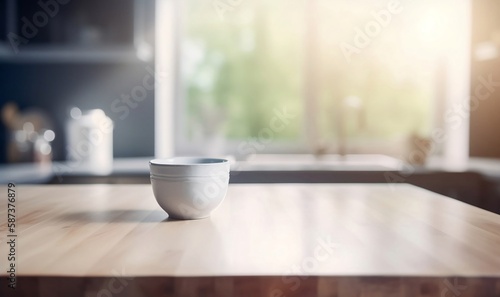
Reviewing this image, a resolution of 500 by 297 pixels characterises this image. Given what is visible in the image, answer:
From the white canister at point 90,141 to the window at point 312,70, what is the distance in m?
0.54

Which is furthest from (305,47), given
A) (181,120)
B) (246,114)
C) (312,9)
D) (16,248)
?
(16,248)

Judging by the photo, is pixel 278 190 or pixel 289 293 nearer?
pixel 289 293

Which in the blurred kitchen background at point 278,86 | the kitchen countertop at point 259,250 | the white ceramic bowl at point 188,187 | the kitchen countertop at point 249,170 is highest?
the blurred kitchen background at point 278,86

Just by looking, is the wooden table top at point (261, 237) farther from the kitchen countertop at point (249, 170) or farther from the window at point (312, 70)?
the window at point (312, 70)

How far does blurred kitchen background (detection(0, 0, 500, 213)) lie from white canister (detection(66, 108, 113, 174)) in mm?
75

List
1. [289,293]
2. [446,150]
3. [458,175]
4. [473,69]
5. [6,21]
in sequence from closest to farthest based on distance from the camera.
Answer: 1. [289,293]
2. [458,175]
3. [6,21]
4. [473,69]
5. [446,150]

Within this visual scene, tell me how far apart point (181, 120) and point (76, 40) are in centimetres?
80

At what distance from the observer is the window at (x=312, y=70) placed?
2.98 meters

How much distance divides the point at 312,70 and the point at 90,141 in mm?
1425

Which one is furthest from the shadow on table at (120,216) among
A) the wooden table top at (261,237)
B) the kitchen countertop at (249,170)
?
the kitchen countertop at (249,170)

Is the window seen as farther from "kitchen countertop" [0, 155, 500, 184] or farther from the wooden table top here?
the wooden table top

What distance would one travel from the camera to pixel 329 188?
1.42 meters

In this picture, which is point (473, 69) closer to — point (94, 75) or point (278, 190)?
point (278, 190)

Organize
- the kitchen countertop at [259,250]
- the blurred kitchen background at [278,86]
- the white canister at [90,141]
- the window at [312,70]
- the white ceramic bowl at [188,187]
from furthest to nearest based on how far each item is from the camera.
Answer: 1. the window at [312,70]
2. the blurred kitchen background at [278,86]
3. the white canister at [90,141]
4. the white ceramic bowl at [188,187]
5. the kitchen countertop at [259,250]
